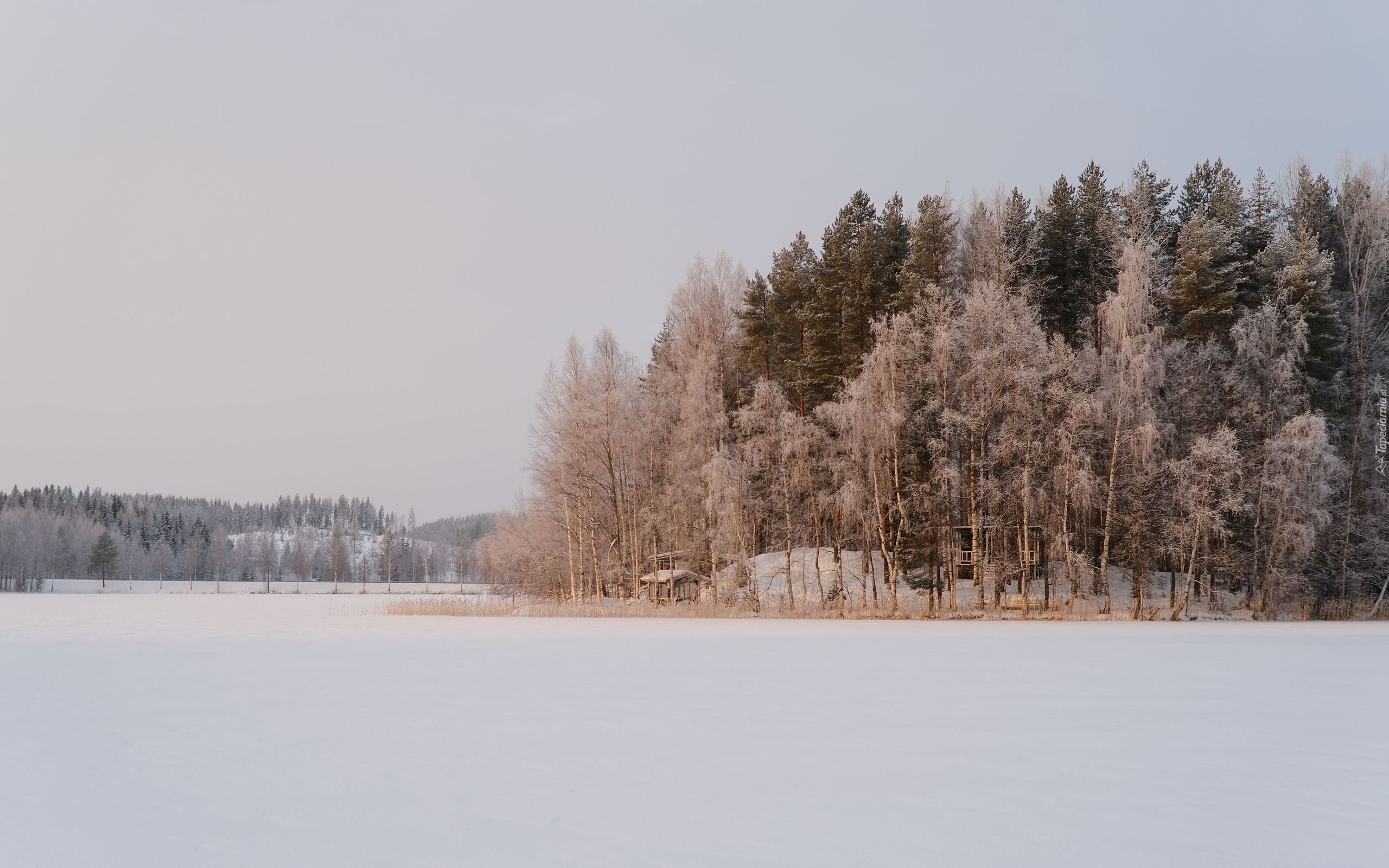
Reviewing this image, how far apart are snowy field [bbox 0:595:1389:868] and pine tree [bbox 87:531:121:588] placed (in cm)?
11817

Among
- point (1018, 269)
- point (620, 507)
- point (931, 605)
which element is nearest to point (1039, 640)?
point (931, 605)

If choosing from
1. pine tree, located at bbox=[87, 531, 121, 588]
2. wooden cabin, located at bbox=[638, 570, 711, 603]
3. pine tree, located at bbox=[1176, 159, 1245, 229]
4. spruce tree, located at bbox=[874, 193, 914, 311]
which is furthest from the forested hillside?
pine tree, located at bbox=[1176, 159, 1245, 229]

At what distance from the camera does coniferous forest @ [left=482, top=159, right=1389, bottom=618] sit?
32.2 m

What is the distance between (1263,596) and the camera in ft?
108

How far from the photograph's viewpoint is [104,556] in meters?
115

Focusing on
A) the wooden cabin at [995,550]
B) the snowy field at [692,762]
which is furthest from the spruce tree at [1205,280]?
the snowy field at [692,762]

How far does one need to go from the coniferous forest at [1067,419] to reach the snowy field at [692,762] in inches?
678

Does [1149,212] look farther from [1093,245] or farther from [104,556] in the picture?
[104,556]

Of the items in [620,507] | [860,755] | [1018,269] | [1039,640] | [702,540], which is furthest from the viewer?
[620,507]

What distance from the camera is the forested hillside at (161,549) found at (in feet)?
376

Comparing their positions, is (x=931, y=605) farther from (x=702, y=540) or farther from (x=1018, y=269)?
(x=1018, y=269)

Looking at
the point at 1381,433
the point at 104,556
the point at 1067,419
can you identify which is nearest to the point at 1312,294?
the point at 1381,433

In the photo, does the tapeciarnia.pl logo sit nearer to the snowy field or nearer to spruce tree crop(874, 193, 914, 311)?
spruce tree crop(874, 193, 914, 311)

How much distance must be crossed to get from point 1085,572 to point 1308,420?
932 centimetres
